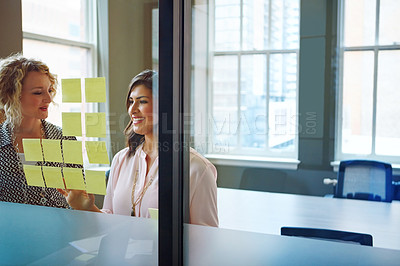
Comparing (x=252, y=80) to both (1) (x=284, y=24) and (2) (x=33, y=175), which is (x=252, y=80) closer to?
(1) (x=284, y=24)

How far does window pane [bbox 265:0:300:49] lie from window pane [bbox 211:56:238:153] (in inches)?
6.2

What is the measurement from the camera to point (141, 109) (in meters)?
1.68

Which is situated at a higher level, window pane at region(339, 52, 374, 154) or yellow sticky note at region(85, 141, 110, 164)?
window pane at region(339, 52, 374, 154)

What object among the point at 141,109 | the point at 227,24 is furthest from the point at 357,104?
the point at 141,109

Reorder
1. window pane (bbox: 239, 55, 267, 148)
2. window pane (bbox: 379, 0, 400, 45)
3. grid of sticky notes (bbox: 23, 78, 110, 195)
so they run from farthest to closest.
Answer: grid of sticky notes (bbox: 23, 78, 110, 195), window pane (bbox: 239, 55, 267, 148), window pane (bbox: 379, 0, 400, 45)

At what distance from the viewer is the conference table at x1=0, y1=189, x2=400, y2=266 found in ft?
4.75

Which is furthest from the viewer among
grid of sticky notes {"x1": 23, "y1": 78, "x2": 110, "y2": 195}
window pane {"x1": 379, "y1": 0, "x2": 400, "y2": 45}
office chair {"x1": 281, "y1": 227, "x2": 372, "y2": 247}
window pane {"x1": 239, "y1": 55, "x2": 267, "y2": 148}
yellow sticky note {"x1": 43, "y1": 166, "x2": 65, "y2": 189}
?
yellow sticky note {"x1": 43, "y1": 166, "x2": 65, "y2": 189}

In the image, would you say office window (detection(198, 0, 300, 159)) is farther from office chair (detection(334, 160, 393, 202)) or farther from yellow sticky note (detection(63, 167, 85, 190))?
yellow sticky note (detection(63, 167, 85, 190))

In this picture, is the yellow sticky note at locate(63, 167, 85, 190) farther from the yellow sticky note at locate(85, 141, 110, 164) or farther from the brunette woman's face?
the brunette woman's face

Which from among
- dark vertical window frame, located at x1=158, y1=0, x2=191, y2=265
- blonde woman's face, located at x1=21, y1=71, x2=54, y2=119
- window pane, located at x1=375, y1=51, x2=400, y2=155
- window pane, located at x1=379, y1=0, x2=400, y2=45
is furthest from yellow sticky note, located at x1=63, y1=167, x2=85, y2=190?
window pane, located at x1=379, y1=0, x2=400, y2=45

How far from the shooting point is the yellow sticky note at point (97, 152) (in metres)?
1.76

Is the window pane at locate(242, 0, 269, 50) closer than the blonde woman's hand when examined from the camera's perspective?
Yes

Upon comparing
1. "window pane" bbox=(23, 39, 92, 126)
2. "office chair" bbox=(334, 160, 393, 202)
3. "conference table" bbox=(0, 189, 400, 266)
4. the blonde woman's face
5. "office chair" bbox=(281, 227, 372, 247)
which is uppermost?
"window pane" bbox=(23, 39, 92, 126)

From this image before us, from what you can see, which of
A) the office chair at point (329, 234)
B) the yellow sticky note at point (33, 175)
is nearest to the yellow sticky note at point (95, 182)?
the yellow sticky note at point (33, 175)
